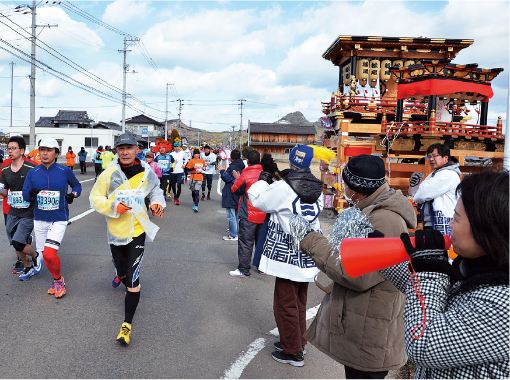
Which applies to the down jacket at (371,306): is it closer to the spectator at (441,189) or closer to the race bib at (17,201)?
the spectator at (441,189)

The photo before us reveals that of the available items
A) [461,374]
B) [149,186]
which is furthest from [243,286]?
[461,374]

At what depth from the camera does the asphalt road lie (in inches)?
141

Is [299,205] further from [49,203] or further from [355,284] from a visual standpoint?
[49,203]

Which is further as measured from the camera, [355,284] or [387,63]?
[387,63]

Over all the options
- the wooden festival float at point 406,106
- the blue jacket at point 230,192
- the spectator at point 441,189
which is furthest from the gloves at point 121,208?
the wooden festival float at point 406,106

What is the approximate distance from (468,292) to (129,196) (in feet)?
11.6

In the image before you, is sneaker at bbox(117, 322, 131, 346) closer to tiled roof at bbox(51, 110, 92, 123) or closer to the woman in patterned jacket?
the woman in patterned jacket

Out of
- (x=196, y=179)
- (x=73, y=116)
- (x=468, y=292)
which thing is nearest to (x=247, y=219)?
(x=468, y=292)

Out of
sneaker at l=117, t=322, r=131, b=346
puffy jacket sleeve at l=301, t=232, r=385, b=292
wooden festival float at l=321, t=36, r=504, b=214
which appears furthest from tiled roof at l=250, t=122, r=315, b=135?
puffy jacket sleeve at l=301, t=232, r=385, b=292

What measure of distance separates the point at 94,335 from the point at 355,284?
3080 millimetres

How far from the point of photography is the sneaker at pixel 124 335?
12.9 ft

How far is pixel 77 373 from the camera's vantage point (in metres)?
3.42

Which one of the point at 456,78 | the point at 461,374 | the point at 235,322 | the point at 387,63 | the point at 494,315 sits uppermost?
the point at 387,63

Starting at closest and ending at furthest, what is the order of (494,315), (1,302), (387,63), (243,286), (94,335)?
(494,315) → (94,335) → (1,302) → (243,286) → (387,63)
